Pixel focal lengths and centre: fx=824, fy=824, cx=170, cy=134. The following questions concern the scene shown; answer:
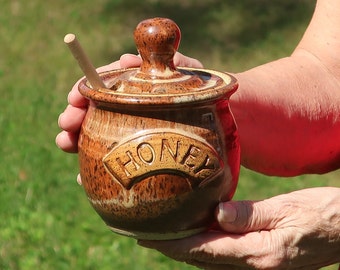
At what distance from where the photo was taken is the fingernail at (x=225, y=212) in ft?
5.90

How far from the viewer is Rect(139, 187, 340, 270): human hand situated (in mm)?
1859

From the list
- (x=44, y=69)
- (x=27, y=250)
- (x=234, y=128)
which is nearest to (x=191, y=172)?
(x=234, y=128)

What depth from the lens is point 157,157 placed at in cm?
169

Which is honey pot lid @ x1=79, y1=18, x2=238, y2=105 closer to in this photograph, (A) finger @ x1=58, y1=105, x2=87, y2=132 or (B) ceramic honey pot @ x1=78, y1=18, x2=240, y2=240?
(B) ceramic honey pot @ x1=78, y1=18, x2=240, y2=240

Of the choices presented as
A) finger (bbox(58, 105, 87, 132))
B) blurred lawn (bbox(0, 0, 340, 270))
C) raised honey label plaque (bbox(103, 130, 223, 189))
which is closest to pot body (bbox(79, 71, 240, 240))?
raised honey label plaque (bbox(103, 130, 223, 189))

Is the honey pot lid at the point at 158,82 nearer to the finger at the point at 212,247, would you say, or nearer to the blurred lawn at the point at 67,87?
the finger at the point at 212,247

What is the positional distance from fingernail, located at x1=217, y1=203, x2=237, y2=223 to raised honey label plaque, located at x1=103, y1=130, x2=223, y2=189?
11 centimetres

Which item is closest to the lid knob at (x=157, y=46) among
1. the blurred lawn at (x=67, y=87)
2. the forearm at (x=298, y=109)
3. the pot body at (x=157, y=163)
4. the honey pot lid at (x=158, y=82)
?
the honey pot lid at (x=158, y=82)

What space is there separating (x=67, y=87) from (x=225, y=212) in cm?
448

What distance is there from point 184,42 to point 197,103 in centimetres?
553

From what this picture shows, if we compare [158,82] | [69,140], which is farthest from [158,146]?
[69,140]

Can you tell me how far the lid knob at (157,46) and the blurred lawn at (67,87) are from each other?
7.20ft

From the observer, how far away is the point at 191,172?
1713mm

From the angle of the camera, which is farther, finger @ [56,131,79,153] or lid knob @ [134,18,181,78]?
finger @ [56,131,79,153]
